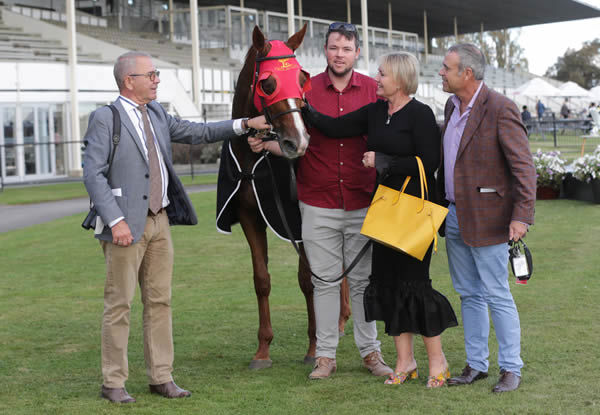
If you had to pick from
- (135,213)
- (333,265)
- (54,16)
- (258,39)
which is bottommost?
(333,265)

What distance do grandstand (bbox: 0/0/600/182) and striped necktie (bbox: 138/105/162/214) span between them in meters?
17.5

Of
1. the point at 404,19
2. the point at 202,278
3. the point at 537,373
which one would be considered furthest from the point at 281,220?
the point at 404,19

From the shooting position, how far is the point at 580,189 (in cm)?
1377

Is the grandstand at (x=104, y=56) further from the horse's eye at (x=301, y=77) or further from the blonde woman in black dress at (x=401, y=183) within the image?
the blonde woman in black dress at (x=401, y=183)

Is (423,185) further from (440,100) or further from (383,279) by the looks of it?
(440,100)

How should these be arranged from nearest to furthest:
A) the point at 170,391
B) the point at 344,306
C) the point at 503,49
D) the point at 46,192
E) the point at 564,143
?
the point at 170,391, the point at 344,306, the point at 46,192, the point at 564,143, the point at 503,49

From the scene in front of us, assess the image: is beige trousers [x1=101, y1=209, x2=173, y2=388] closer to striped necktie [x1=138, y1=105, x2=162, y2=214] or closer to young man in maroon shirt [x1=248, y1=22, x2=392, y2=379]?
striped necktie [x1=138, y1=105, x2=162, y2=214]

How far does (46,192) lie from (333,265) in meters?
16.8

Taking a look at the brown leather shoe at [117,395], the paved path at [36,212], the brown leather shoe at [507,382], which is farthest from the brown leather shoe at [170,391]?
the paved path at [36,212]

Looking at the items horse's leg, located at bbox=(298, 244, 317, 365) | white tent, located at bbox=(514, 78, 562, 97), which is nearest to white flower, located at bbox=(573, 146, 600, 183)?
horse's leg, located at bbox=(298, 244, 317, 365)

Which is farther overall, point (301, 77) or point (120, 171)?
point (301, 77)

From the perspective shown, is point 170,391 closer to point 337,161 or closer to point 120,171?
point 120,171

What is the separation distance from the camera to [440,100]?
4622 centimetres

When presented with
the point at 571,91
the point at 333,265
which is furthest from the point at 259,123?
the point at 571,91
